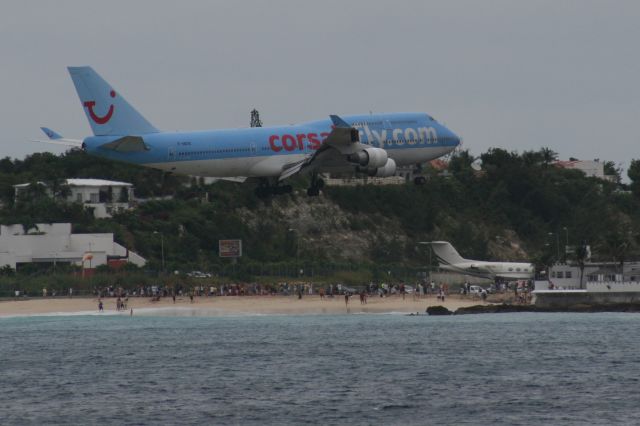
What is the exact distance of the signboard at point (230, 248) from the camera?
419 feet

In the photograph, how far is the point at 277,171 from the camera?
309ft

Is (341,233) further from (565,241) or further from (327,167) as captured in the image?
(327,167)

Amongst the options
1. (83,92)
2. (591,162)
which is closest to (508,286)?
(83,92)

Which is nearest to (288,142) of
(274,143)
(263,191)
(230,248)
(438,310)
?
(274,143)

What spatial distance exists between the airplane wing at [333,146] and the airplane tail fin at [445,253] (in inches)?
1550

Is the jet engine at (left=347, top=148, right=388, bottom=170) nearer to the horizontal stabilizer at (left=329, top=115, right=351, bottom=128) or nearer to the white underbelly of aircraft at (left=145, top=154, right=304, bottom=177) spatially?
the horizontal stabilizer at (left=329, top=115, right=351, bottom=128)

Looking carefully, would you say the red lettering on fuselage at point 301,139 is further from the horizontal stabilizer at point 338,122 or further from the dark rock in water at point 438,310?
the dark rock in water at point 438,310

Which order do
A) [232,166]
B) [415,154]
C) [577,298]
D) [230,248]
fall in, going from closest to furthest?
[232,166], [415,154], [577,298], [230,248]

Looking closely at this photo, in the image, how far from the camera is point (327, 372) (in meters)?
70.1

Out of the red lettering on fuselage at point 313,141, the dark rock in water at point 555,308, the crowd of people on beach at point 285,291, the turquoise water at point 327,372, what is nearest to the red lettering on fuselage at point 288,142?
the red lettering on fuselage at point 313,141

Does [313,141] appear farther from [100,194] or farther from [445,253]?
[100,194]

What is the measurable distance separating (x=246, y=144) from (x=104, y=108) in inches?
335

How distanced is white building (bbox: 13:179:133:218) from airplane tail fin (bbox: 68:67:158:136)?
43.4 metres

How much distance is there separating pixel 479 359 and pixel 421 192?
251ft
